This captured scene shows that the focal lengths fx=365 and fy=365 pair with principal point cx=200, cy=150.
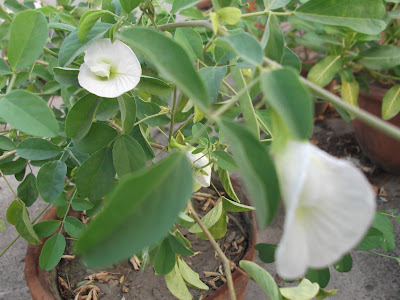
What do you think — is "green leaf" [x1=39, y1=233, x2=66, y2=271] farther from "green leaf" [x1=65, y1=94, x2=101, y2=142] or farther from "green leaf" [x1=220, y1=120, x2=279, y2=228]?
"green leaf" [x1=220, y1=120, x2=279, y2=228]

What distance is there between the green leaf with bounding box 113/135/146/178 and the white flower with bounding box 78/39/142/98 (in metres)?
0.09

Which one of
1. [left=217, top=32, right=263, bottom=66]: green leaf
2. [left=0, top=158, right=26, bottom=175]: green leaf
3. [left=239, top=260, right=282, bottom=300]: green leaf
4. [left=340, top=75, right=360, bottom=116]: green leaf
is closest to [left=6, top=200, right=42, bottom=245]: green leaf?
[left=0, top=158, right=26, bottom=175]: green leaf

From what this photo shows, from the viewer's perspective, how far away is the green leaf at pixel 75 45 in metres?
0.43

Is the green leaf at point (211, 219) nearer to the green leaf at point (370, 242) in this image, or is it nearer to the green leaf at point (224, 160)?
the green leaf at point (224, 160)

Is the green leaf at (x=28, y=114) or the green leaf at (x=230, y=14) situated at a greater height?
the green leaf at (x=230, y=14)

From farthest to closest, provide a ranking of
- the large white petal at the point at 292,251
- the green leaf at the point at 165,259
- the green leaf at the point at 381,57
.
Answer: the green leaf at the point at 381,57
the green leaf at the point at 165,259
the large white petal at the point at 292,251

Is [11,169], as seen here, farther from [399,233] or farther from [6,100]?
[399,233]

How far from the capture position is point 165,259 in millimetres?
550

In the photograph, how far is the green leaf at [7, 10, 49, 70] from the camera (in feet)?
1.26

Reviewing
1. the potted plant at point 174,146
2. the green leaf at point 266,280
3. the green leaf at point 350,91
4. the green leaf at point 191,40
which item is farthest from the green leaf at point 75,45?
the green leaf at point 350,91

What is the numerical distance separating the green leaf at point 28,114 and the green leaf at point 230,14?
0.65ft

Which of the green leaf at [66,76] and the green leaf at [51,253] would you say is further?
the green leaf at [51,253]

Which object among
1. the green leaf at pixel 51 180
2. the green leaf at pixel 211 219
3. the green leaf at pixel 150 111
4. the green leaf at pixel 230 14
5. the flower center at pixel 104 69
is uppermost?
the green leaf at pixel 230 14

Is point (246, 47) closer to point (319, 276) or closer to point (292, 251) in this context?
point (292, 251)
